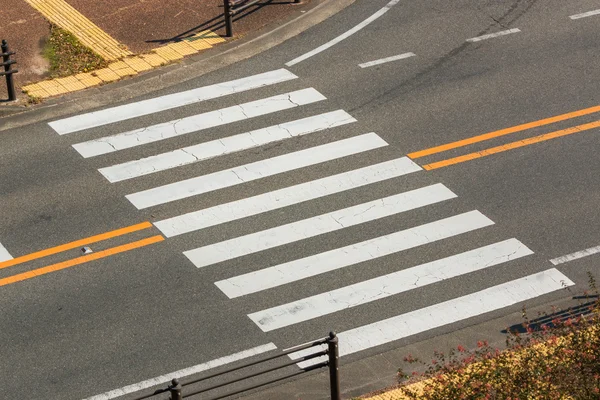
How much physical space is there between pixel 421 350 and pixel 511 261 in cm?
234

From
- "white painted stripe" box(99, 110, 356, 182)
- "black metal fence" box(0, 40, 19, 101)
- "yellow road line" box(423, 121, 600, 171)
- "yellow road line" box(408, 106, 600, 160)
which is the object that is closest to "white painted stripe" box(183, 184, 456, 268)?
"yellow road line" box(423, 121, 600, 171)

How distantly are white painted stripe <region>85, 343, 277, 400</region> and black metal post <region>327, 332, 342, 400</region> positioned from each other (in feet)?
4.52

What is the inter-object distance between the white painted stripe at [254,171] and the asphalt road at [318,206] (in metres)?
0.05

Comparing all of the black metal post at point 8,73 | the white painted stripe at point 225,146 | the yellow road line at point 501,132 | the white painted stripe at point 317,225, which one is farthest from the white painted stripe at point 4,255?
the yellow road line at point 501,132

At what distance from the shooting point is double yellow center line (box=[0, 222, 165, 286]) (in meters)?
16.4

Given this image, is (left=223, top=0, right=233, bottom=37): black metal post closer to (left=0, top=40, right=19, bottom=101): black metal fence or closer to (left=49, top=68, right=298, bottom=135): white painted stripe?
(left=49, top=68, right=298, bottom=135): white painted stripe

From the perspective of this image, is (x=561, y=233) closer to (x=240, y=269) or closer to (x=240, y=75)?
(x=240, y=269)

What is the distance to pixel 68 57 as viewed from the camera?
21.7m

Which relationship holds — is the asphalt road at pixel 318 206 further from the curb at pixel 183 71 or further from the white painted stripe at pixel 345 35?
the curb at pixel 183 71

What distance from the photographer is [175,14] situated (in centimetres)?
2302

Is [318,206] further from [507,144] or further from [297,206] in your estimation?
[507,144]

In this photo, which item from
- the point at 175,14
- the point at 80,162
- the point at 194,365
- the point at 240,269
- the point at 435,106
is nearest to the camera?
the point at 194,365

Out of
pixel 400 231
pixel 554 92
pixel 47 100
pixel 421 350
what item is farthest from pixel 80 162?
pixel 554 92

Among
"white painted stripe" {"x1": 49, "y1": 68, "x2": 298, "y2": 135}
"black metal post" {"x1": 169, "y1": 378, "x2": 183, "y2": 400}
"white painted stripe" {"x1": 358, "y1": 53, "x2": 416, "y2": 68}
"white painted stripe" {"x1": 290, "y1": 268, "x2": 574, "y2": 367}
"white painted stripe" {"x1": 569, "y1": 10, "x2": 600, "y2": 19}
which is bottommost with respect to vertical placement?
"white painted stripe" {"x1": 290, "y1": 268, "x2": 574, "y2": 367}
